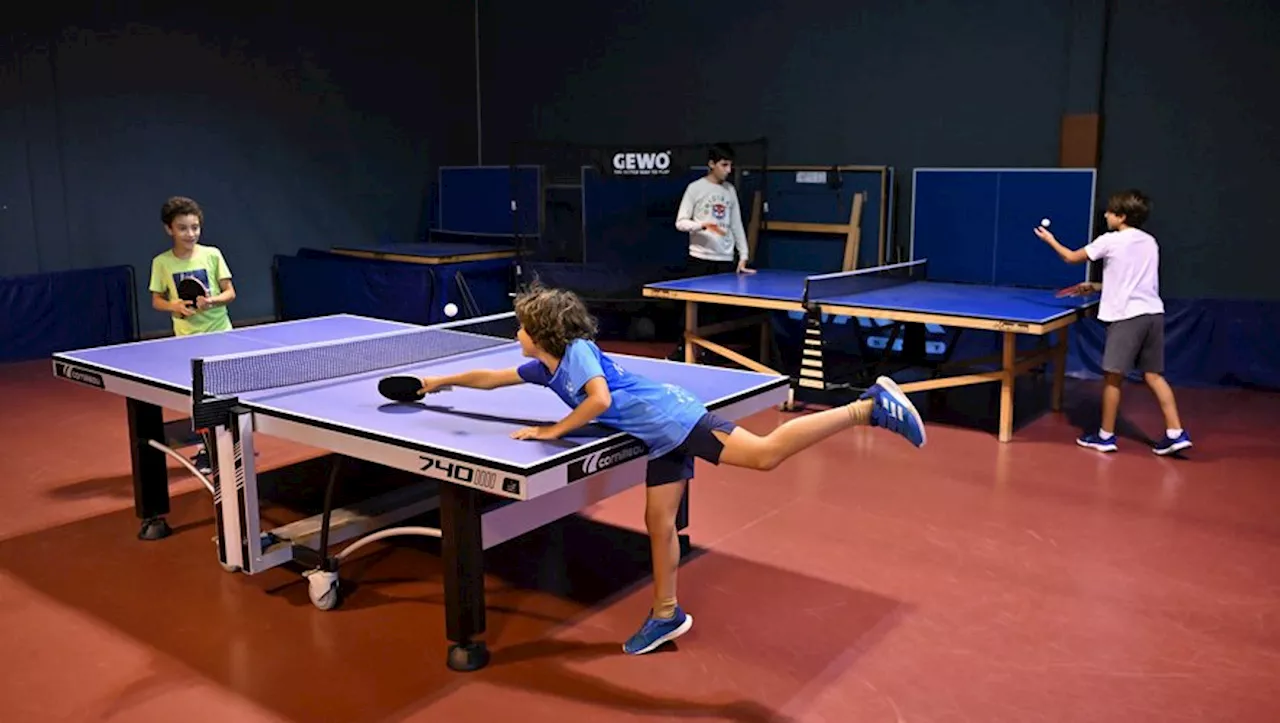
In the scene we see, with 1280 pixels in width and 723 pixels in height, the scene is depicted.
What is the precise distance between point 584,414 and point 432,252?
7823 mm

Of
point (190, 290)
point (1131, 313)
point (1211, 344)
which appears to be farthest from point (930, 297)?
point (190, 290)

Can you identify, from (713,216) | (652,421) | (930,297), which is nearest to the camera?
(652,421)

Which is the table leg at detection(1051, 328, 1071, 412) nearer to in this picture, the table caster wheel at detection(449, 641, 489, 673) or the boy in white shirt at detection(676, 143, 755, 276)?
the boy in white shirt at detection(676, 143, 755, 276)

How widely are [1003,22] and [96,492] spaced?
25.7ft

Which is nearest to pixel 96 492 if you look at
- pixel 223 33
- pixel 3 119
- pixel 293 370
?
pixel 293 370

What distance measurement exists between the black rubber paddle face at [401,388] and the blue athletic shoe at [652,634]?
1.19 m

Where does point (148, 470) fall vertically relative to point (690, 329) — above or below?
below

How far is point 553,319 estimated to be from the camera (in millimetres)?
3527

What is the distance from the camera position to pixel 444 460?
127 inches

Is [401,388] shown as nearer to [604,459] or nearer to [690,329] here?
[604,459]

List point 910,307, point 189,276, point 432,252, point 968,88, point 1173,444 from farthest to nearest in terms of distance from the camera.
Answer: point 432,252
point 968,88
point 910,307
point 1173,444
point 189,276

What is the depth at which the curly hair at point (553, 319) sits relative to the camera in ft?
11.6

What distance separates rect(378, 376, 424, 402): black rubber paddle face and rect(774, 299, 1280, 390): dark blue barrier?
5.12 metres

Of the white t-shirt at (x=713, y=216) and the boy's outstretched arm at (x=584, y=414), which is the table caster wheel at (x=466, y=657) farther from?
the white t-shirt at (x=713, y=216)
